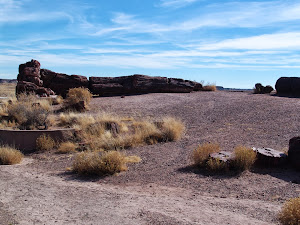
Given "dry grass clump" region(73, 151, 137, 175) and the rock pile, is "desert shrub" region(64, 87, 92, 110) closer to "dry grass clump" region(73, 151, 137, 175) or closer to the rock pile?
the rock pile

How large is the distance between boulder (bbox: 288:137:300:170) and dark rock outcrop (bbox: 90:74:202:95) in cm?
1586

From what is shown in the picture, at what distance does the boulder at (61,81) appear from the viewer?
2281cm

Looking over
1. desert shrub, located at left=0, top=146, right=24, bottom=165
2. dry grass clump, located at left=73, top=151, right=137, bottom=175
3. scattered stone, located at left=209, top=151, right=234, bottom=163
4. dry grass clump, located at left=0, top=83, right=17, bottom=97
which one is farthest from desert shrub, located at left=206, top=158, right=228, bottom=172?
dry grass clump, located at left=0, top=83, right=17, bottom=97

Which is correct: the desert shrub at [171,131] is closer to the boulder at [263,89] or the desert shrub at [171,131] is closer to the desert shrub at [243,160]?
the desert shrub at [243,160]

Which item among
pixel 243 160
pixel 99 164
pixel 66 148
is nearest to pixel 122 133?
pixel 66 148

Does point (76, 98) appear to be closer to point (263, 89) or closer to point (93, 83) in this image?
point (93, 83)

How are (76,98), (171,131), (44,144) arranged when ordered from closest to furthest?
1. (44,144)
2. (171,131)
3. (76,98)

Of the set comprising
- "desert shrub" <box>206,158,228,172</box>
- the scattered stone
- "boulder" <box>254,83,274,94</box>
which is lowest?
"desert shrub" <box>206,158,228,172</box>

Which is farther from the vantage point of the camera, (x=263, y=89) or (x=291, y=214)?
(x=263, y=89)

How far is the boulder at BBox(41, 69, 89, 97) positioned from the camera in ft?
74.8

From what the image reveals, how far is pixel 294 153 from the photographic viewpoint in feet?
29.5

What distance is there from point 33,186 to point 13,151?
3.39 metres

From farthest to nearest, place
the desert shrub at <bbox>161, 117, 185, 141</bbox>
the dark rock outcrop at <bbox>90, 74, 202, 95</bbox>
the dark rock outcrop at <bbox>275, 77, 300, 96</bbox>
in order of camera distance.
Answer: the dark rock outcrop at <bbox>90, 74, 202, 95</bbox> → the dark rock outcrop at <bbox>275, 77, 300, 96</bbox> → the desert shrub at <bbox>161, 117, 185, 141</bbox>

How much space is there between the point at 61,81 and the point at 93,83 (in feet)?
7.03
